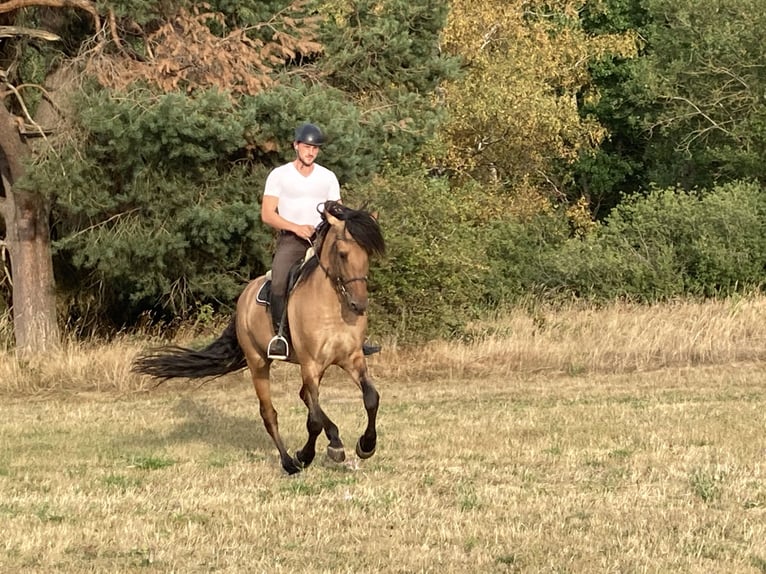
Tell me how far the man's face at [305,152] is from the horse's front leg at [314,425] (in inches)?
70.3

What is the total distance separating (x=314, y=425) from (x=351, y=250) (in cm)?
156

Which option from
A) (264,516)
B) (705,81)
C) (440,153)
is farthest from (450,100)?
(264,516)

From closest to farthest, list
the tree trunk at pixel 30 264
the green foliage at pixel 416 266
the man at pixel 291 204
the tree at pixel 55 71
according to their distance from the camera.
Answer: the man at pixel 291 204 < the tree at pixel 55 71 < the green foliage at pixel 416 266 < the tree trunk at pixel 30 264

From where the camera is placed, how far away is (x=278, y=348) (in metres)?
10.1

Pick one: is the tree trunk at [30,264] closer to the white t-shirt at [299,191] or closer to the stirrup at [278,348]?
the stirrup at [278,348]

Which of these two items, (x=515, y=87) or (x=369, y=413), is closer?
(x=369, y=413)

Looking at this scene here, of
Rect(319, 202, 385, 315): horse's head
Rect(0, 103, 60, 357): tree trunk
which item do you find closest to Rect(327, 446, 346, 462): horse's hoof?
Rect(319, 202, 385, 315): horse's head

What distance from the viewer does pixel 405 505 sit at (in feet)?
26.8

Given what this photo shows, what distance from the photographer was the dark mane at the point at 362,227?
927 centimetres

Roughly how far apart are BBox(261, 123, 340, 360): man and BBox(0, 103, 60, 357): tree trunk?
486 inches

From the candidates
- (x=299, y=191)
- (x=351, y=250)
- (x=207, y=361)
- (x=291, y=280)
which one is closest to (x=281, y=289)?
(x=291, y=280)

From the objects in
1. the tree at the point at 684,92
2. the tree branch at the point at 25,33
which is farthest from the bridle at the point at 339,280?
the tree at the point at 684,92

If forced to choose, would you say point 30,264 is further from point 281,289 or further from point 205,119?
point 281,289

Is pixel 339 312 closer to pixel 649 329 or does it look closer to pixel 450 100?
pixel 649 329
